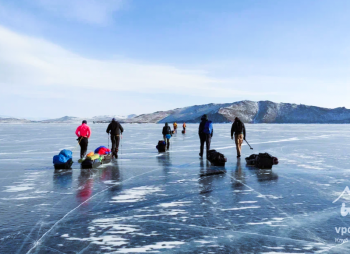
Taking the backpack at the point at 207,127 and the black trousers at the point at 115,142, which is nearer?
the backpack at the point at 207,127

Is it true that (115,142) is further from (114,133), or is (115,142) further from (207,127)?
(207,127)

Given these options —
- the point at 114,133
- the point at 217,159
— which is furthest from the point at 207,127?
the point at 114,133

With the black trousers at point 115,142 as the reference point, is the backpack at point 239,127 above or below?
above

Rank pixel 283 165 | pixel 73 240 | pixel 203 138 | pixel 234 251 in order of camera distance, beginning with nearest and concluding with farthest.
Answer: pixel 234 251
pixel 73 240
pixel 283 165
pixel 203 138

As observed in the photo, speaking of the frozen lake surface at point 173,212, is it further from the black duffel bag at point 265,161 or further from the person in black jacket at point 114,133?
the person in black jacket at point 114,133

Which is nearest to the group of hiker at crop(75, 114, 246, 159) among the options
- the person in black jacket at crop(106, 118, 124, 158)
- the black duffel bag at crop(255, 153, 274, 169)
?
the person in black jacket at crop(106, 118, 124, 158)

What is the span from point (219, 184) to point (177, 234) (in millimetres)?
3633

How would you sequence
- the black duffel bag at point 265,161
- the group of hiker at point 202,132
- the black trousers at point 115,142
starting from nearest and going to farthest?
the black duffel bag at point 265,161, the group of hiker at point 202,132, the black trousers at point 115,142

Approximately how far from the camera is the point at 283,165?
11430 mm

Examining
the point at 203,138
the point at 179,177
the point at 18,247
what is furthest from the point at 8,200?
the point at 203,138

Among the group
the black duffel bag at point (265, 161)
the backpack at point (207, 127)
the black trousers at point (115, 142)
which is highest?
the backpack at point (207, 127)

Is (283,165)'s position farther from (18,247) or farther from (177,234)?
(18,247)

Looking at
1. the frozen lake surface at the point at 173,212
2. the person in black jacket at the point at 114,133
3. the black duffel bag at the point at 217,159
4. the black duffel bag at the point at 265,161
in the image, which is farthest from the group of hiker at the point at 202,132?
the frozen lake surface at the point at 173,212

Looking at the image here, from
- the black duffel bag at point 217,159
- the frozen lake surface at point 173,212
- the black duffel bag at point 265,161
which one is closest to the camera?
the frozen lake surface at point 173,212
